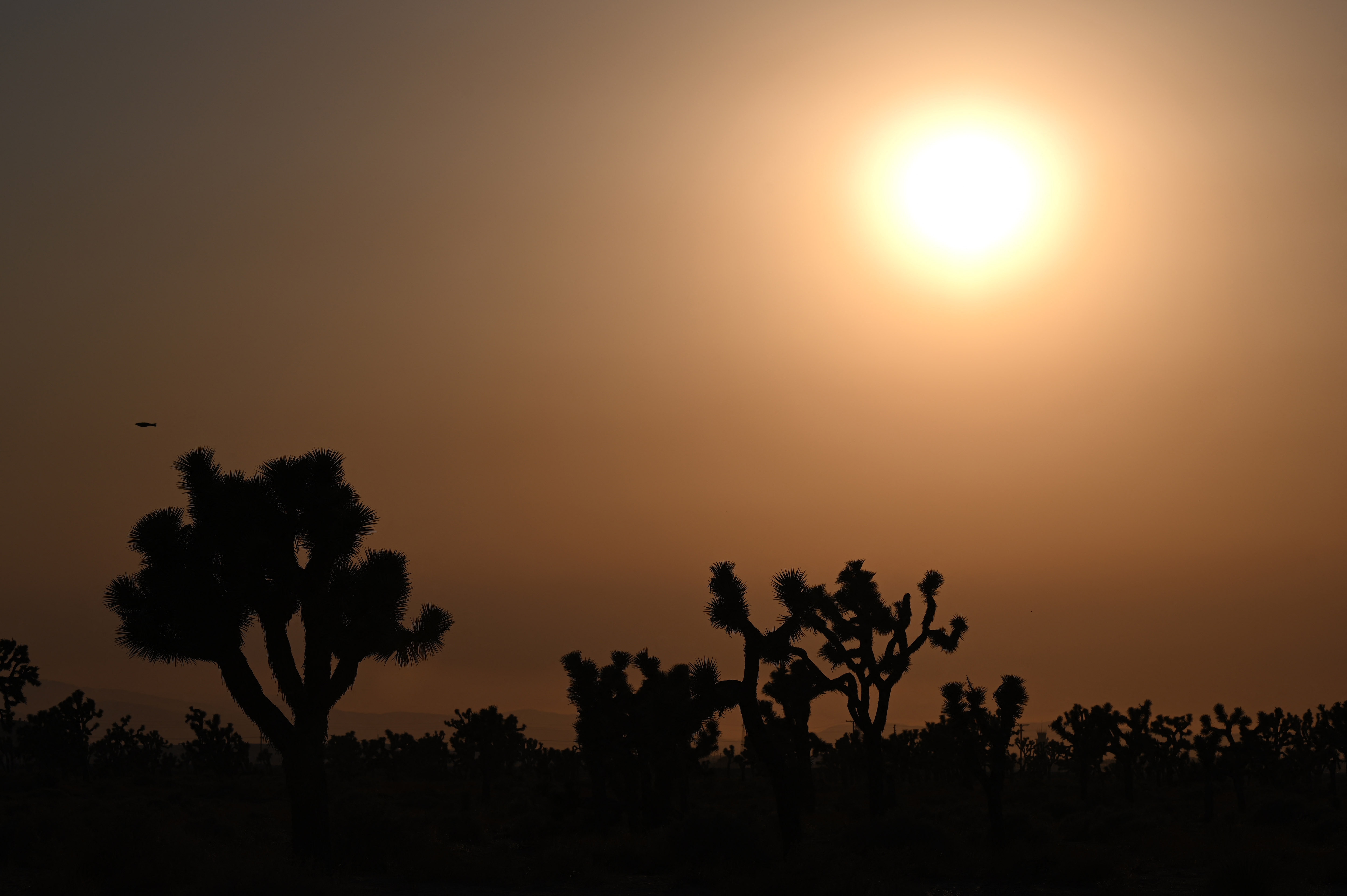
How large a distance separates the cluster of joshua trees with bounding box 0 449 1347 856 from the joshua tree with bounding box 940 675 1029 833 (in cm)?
5

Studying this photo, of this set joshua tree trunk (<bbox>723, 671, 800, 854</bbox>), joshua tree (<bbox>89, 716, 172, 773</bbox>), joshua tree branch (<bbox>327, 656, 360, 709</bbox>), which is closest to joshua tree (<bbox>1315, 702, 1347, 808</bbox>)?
joshua tree trunk (<bbox>723, 671, 800, 854</bbox>)

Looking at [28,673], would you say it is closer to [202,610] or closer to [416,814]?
[416,814]

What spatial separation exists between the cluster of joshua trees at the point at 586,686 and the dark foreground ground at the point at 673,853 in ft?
5.04

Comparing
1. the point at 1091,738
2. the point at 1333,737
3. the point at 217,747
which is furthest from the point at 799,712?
the point at 217,747

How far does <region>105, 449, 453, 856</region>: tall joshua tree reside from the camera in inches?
768

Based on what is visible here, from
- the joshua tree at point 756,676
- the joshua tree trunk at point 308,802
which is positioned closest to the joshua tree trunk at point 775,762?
the joshua tree at point 756,676

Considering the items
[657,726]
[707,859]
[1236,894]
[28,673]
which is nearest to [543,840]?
[657,726]

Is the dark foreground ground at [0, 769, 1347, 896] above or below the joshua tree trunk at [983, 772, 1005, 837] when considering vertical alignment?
below

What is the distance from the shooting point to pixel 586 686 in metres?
35.9

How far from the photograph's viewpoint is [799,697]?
128 feet

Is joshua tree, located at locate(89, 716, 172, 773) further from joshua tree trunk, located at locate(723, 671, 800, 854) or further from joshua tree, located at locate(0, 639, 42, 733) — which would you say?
joshua tree trunk, located at locate(723, 671, 800, 854)

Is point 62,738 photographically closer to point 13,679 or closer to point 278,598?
point 13,679

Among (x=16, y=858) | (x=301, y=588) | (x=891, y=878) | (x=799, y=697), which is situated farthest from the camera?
(x=799, y=697)

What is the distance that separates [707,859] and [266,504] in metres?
11.3
